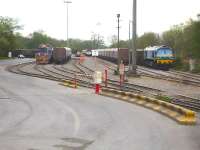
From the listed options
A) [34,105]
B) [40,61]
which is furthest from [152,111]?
[40,61]

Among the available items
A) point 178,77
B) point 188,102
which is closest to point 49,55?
point 178,77

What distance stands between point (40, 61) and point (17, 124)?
62915 mm

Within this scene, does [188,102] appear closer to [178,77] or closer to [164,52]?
[178,77]

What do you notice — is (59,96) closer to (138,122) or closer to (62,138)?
(138,122)

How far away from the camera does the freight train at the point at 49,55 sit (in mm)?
80812

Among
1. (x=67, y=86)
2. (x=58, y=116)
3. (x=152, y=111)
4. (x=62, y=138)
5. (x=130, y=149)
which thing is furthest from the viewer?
(x=67, y=86)

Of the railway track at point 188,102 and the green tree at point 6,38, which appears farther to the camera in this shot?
the green tree at point 6,38

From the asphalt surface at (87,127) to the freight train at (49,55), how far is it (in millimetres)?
53281

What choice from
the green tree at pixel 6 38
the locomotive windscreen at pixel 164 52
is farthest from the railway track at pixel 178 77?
the green tree at pixel 6 38

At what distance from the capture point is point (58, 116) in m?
20.4

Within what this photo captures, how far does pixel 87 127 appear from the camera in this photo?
1723 centimetres

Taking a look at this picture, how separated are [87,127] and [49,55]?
66454 millimetres

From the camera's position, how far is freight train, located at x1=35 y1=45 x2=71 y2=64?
265 feet

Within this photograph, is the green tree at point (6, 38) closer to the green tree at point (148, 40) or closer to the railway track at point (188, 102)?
the green tree at point (148, 40)
